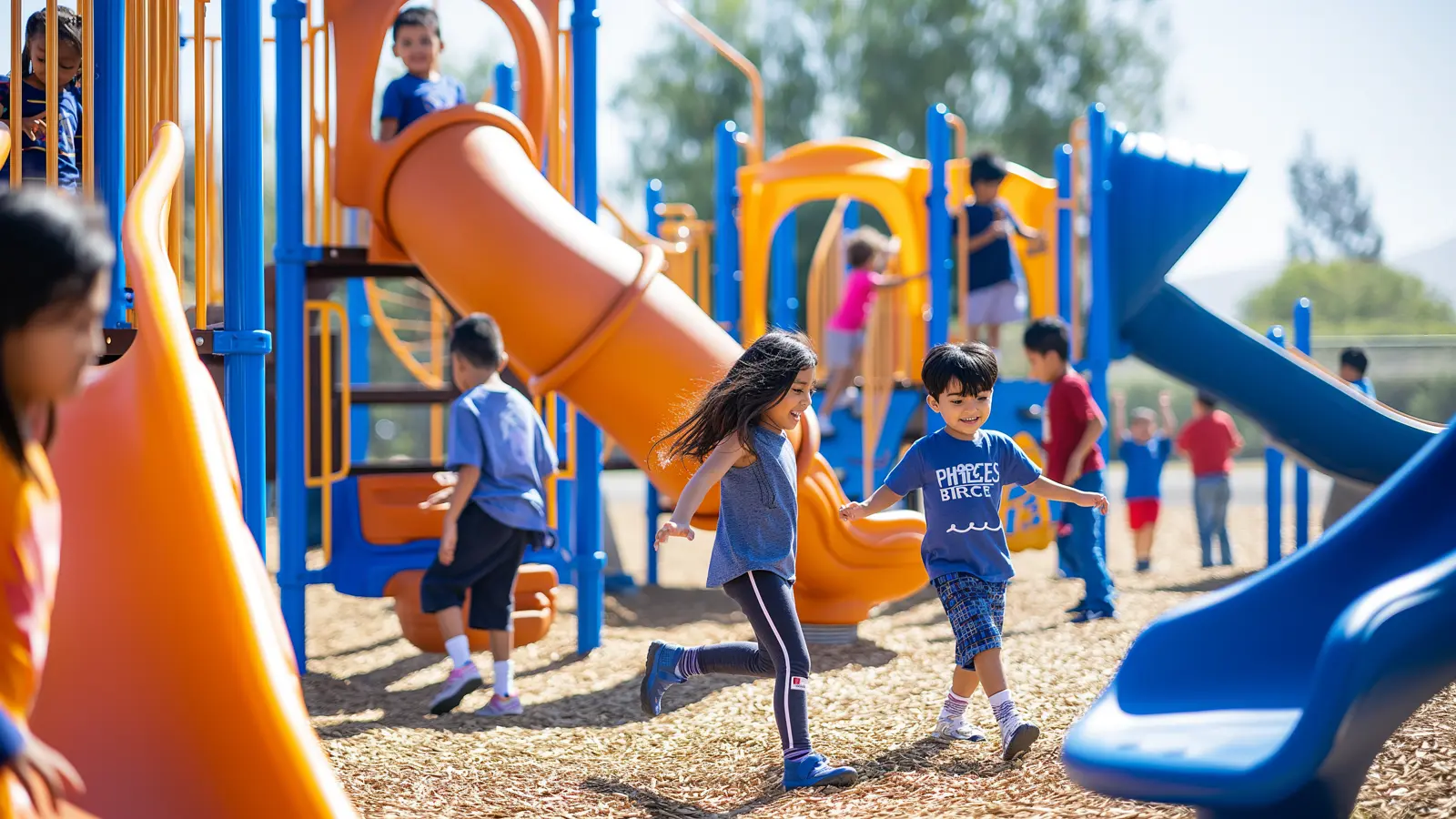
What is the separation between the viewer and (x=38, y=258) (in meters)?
2.10

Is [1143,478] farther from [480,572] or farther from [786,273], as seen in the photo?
[480,572]

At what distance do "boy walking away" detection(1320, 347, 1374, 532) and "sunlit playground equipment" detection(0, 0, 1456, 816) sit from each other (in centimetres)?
54

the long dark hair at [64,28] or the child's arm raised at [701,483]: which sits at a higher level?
the long dark hair at [64,28]

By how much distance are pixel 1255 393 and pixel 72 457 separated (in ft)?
26.8

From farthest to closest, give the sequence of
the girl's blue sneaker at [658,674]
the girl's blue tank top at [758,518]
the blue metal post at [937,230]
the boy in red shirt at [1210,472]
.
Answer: the boy in red shirt at [1210,472] → the blue metal post at [937,230] → the girl's blue sneaker at [658,674] → the girl's blue tank top at [758,518]

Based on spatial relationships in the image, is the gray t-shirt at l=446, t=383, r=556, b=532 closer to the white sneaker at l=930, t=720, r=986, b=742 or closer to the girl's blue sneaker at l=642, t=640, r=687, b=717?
the girl's blue sneaker at l=642, t=640, r=687, b=717

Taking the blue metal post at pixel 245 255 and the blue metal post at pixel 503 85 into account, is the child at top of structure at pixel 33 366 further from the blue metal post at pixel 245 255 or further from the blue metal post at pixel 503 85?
the blue metal post at pixel 503 85

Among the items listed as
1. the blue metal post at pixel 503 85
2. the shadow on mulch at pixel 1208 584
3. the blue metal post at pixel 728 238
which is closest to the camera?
the blue metal post at pixel 503 85

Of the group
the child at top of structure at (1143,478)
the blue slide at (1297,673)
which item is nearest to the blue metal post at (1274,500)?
the child at top of structure at (1143,478)

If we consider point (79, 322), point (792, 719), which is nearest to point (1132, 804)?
point (792, 719)

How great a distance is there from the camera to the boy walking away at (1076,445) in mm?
6945

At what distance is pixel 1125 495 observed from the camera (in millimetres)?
11578

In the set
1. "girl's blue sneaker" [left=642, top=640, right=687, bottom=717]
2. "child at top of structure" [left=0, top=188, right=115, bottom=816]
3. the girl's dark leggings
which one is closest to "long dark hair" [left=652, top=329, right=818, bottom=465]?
the girl's dark leggings

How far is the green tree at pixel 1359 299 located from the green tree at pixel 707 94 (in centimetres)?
2162
